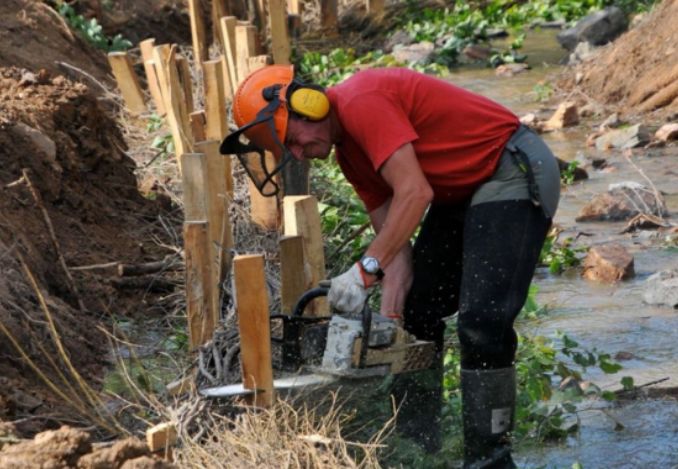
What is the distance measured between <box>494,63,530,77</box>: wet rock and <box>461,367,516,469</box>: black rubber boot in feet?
36.5

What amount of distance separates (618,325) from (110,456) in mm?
4446

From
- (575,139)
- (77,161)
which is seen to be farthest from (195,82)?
(575,139)

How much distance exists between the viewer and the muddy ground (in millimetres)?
5566

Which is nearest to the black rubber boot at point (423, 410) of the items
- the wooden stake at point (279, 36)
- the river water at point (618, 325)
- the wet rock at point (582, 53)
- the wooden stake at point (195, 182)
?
the river water at point (618, 325)

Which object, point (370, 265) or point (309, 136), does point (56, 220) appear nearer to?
point (309, 136)

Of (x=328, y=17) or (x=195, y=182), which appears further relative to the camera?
(x=328, y=17)

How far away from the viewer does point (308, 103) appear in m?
4.59

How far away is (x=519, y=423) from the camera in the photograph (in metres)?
5.50

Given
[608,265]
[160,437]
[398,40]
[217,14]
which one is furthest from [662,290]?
[398,40]

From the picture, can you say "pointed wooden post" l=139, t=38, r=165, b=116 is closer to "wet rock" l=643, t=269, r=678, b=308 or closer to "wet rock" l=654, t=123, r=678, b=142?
"wet rock" l=643, t=269, r=678, b=308

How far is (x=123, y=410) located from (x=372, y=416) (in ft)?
3.34

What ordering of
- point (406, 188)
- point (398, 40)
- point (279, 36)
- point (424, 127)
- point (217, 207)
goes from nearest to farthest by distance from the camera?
point (406, 188)
point (424, 127)
point (217, 207)
point (279, 36)
point (398, 40)

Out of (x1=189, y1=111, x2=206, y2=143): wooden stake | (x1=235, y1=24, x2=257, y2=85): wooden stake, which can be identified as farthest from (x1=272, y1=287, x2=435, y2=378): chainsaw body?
(x1=235, y1=24, x2=257, y2=85): wooden stake

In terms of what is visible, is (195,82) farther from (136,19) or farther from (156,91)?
(136,19)
